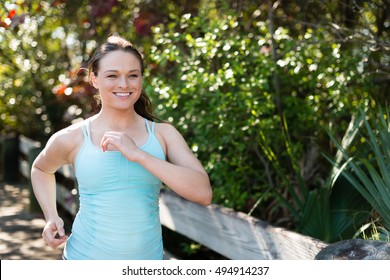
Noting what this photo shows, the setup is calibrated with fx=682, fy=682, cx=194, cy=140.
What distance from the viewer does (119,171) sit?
2.37 metres

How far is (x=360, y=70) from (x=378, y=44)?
715 millimetres

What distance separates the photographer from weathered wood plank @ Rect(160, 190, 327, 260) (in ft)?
11.8

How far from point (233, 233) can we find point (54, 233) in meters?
1.83

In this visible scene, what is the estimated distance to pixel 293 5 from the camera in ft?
20.5

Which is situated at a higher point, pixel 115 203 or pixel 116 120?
pixel 116 120

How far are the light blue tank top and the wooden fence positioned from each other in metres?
1.28

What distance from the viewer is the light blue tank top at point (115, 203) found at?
237cm

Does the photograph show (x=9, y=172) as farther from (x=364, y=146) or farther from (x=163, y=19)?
(x=364, y=146)

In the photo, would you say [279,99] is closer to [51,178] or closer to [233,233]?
[233,233]

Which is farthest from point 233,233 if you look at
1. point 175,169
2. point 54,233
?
point 175,169

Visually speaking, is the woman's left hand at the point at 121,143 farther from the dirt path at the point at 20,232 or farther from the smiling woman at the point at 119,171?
the dirt path at the point at 20,232

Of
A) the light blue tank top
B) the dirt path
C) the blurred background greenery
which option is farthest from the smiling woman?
the dirt path

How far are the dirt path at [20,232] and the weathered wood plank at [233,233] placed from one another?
51.7 inches

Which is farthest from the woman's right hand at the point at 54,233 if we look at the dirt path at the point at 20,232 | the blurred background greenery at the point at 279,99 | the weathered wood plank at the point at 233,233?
the dirt path at the point at 20,232
